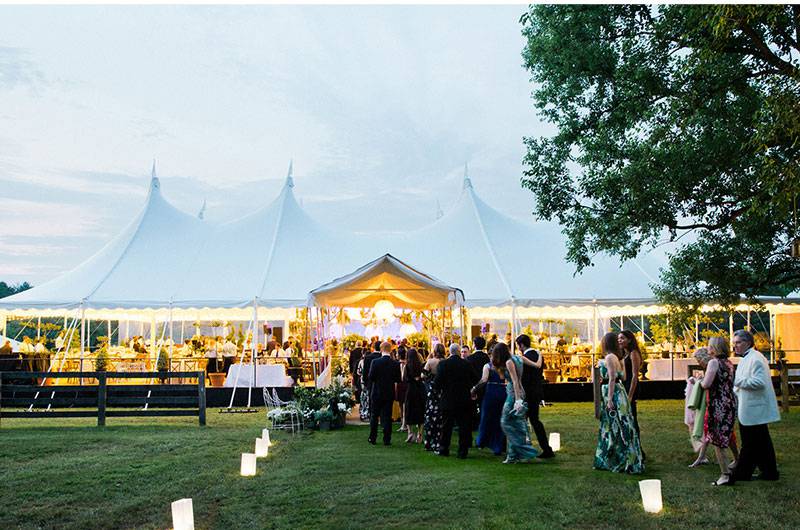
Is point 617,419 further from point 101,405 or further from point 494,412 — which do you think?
point 101,405

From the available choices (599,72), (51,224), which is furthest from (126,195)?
(599,72)

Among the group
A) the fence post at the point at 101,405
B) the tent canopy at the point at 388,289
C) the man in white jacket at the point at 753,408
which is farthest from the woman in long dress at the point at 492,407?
the fence post at the point at 101,405

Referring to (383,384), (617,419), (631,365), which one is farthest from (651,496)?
(383,384)

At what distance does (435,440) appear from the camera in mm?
10336

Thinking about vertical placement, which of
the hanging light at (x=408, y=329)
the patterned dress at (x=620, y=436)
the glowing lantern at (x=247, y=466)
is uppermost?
the hanging light at (x=408, y=329)

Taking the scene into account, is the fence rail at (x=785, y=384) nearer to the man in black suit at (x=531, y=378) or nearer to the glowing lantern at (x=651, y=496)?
the man in black suit at (x=531, y=378)

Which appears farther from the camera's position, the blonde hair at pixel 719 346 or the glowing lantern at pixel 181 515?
the blonde hair at pixel 719 346

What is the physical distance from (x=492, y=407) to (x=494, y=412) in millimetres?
85

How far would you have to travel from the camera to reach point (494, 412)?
33.1ft

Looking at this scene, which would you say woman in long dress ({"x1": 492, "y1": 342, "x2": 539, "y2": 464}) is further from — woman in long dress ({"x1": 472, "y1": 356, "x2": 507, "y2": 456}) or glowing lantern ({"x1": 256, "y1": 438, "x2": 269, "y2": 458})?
glowing lantern ({"x1": 256, "y1": 438, "x2": 269, "y2": 458})

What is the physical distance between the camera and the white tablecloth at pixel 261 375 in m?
17.6

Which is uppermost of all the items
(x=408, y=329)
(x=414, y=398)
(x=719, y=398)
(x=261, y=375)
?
(x=408, y=329)

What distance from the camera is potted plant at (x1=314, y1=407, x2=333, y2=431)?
43.4 ft

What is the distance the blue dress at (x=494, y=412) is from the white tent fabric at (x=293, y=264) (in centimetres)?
810
